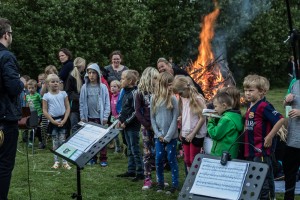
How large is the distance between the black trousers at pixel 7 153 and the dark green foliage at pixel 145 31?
21.2 meters

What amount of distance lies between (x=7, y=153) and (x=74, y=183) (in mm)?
2548

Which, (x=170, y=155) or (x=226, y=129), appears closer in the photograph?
(x=226, y=129)

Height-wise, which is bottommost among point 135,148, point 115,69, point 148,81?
point 135,148

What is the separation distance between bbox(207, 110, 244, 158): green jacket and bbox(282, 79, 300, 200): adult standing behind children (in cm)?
67

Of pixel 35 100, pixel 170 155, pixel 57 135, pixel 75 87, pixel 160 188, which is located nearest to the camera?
pixel 170 155

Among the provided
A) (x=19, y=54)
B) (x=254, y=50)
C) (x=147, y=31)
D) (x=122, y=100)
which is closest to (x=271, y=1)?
(x=254, y=50)

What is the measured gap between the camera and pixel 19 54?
27.9 meters

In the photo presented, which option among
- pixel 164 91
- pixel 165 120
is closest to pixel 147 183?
pixel 165 120

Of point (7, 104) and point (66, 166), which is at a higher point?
point (7, 104)

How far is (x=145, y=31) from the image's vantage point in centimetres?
3166

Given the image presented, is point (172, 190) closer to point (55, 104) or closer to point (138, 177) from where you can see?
point (138, 177)

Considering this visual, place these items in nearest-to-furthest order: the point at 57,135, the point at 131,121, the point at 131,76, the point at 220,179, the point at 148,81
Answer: the point at 220,179 < the point at 148,81 < the point at 131,121 < the point at 131,76 < the point at 57,135

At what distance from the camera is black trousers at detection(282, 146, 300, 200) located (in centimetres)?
643

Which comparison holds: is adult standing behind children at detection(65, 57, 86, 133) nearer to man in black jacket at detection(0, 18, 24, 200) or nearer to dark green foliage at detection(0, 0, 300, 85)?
man in black jacket at detection(0, 18, 24, 200)
